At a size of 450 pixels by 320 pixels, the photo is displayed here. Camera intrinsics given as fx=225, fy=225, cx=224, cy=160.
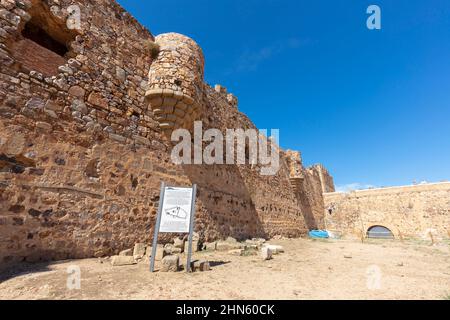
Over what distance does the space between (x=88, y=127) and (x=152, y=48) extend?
2.84 metres

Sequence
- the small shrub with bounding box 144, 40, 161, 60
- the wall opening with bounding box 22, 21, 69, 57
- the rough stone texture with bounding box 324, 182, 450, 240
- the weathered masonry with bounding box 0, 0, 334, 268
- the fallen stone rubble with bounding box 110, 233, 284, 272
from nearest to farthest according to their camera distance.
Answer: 1. the weathered masonry with bounding box 0, 0, 334, 268
2. the fallen stone rubble with bounding box 110, 233, 284, 272
3. the wall opening with bounding box 22, 21, 69, 57
4. the small shrub with bounding box 144, 40, 161, 60
5. the rough stone texture with bounding box 324, 182, 450, 240

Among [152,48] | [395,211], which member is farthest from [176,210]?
[395,211]

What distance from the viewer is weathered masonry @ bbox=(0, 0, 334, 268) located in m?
3.49

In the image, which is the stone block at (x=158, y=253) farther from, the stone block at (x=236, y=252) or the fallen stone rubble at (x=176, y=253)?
the stone block at (x=236, y=252)

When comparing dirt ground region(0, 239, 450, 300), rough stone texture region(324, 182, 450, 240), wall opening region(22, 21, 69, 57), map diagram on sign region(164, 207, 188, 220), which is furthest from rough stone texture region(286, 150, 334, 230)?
wall opening region(22, 21, 69, 57)

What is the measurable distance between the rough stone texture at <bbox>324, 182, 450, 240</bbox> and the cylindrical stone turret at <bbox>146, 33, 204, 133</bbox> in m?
14.4

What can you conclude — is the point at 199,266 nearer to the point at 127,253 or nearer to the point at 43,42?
the point at 127,253

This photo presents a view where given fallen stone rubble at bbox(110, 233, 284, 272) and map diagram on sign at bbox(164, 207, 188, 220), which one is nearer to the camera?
fallen stone rubble at bbox(110, 233, 284, 272)

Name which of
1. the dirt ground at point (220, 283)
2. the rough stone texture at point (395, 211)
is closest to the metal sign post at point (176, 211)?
the dirt ground at point (220, 283)

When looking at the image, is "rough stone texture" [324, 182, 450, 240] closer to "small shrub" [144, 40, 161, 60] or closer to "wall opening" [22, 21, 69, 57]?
"small shrub" [144, 40, 161, 60]

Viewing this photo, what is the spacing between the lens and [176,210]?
396cm

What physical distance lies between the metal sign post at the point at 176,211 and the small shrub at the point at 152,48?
153 inches

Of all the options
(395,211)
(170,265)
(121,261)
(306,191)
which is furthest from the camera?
(395,211)
